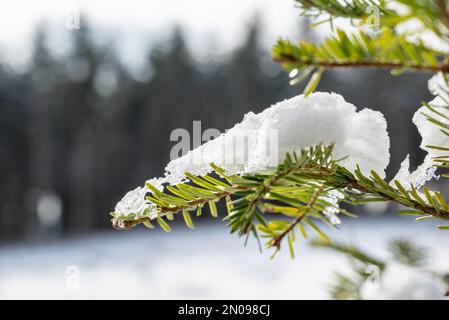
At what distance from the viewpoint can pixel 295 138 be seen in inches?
16.6

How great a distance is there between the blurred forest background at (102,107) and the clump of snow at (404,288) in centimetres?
1601

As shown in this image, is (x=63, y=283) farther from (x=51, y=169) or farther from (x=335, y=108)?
(x=335, y=108)

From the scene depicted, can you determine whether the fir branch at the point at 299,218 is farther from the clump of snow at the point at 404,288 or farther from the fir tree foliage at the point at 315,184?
the clump of snow at the point at 404,288

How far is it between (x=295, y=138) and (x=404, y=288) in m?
0.33

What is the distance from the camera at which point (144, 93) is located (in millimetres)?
18562

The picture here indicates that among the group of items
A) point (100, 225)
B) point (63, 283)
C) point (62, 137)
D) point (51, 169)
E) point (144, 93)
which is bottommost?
point (63, 283)

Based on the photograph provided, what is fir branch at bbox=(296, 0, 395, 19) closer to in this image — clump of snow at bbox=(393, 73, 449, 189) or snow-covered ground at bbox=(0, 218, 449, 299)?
clump of snow at bbox=(393, 73, 449, 189)

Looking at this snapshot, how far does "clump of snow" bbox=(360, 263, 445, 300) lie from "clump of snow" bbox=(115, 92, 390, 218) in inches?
9.0

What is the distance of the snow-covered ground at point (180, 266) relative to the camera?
26.9ft
